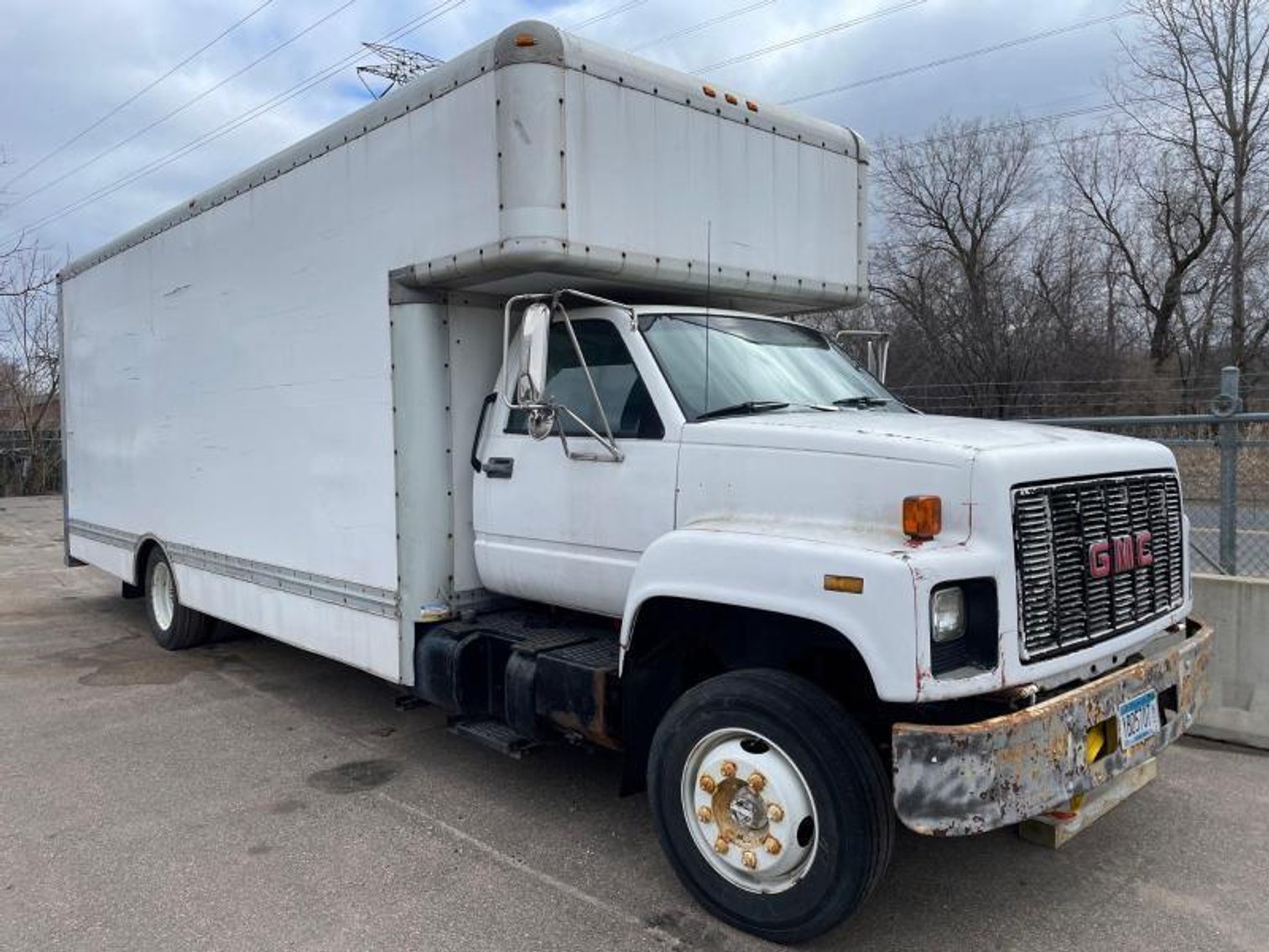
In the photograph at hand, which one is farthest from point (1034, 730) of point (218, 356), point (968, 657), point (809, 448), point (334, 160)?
point (218, 356)

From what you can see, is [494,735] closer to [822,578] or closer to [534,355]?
[534,355]

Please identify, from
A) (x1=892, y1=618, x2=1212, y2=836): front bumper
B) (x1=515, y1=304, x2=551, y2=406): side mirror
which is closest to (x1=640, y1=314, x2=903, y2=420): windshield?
(x1=515, y1=304, x2=551, y2=406): side mirror

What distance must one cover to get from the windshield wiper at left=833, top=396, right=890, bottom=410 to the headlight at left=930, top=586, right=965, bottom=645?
1508mm

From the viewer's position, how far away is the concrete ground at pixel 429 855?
3.60m

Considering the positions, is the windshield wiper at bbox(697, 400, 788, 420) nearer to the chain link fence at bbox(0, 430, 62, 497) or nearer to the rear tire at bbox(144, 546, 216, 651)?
the rear tire at bbox(144, 546, 216, 651)

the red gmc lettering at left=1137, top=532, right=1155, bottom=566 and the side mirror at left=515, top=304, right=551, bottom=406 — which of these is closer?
the red gmc lettering at left=1137, top=532, right=1155, bottom=566

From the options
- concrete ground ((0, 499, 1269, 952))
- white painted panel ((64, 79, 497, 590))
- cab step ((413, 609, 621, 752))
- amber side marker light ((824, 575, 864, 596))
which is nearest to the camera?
amber side marker light ((824, 575, 864, 596))

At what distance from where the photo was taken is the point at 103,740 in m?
5.82

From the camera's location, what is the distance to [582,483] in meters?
4.43

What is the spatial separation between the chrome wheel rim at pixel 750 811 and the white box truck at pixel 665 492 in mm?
12

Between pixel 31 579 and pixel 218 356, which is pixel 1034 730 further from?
pixel 31 579

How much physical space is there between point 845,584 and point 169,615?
263 inches

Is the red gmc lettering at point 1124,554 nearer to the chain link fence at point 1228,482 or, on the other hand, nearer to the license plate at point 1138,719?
the license plate at point 1138,719

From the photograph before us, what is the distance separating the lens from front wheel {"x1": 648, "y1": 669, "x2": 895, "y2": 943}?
3211 millimetres
